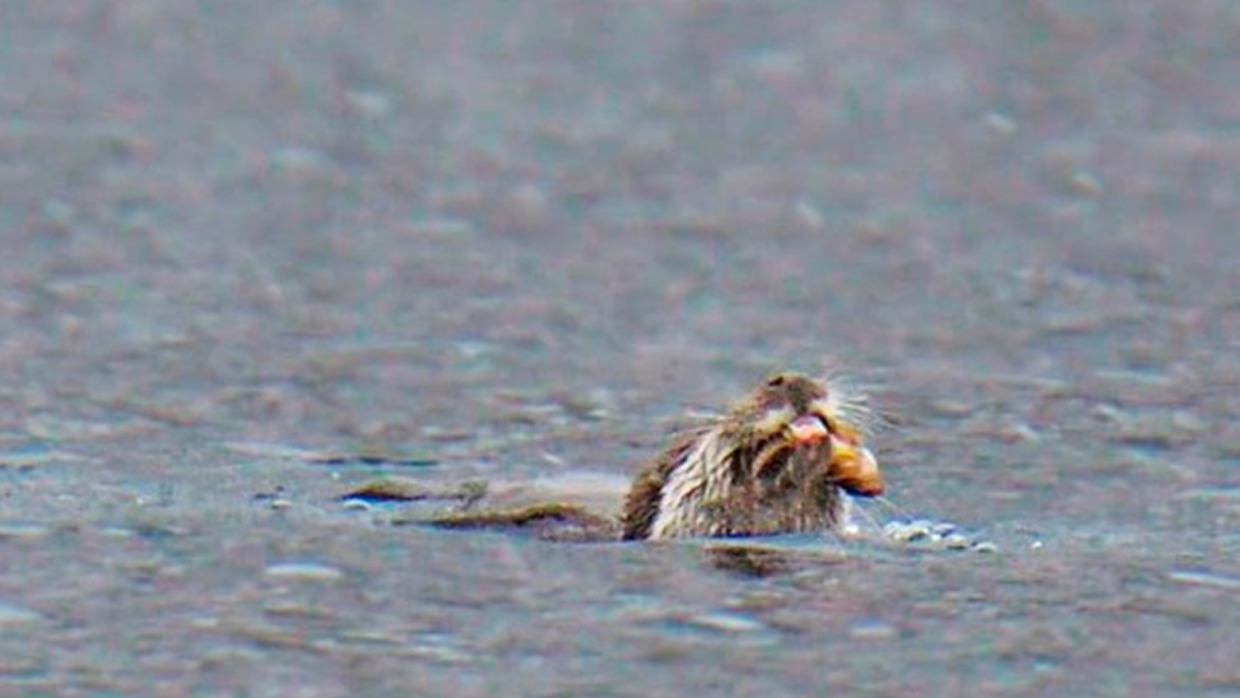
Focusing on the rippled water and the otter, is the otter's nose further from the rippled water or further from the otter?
the rippled water

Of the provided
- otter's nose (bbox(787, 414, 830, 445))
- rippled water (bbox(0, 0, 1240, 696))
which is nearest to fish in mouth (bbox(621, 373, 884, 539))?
otter's nose (bbox(787, 414, 830, 445))

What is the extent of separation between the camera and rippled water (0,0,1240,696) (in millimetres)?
7461

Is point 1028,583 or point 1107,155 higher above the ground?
point 1107,155

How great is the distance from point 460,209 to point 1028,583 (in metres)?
4.85

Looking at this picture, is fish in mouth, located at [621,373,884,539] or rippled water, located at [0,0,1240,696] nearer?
rippled water, located at [0,0,1240,696]

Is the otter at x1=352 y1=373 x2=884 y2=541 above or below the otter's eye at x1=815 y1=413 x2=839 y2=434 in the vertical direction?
below

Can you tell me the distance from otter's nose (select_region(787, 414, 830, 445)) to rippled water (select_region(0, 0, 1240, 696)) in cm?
22

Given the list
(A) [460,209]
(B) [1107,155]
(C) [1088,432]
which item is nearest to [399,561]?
(C) [1088,432]

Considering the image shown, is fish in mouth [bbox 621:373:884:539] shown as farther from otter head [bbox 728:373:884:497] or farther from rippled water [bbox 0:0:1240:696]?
rippled water [bbox 0:0:1240:696]

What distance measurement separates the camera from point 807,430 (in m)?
8.30

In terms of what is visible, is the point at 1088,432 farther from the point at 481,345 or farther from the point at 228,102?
the point at 228,102

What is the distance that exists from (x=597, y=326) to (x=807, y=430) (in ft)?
9.07

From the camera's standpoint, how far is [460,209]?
12.5 meters

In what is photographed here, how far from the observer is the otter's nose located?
27.2ft
